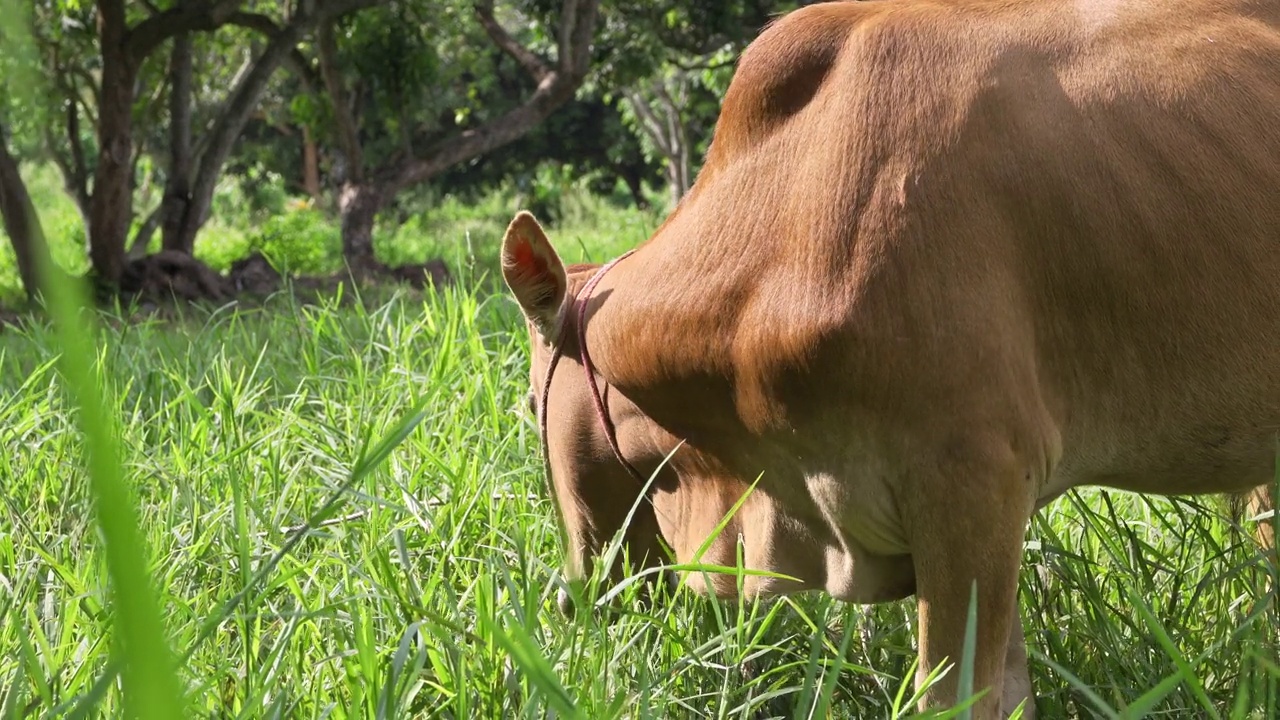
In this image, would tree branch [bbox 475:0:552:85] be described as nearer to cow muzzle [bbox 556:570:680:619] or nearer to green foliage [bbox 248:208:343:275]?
green foliage [bbox 248:208:343:275]

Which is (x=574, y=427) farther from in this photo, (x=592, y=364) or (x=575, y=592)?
(x=575, y=592)

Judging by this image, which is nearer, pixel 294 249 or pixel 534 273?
pixel 534 273

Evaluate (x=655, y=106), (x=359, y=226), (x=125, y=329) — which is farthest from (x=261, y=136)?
(x=125, y=329)

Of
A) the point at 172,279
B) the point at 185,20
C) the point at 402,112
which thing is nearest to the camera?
the point at 185,20

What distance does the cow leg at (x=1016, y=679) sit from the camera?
2061 millimetres

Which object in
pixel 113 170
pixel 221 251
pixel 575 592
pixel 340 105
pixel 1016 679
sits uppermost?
pixel 340 105

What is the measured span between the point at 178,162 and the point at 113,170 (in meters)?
0.63

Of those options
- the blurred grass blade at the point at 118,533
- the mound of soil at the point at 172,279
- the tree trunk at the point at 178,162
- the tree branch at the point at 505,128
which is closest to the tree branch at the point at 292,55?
the tree trunk at the point at 178,162

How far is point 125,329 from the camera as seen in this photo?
4.10 m

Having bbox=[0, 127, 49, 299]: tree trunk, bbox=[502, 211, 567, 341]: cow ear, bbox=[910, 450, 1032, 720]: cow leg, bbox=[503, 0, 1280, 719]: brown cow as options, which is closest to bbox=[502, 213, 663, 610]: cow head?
bbox=[502, 211, 567, 341]: cow ear

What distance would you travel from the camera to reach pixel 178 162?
360 inches

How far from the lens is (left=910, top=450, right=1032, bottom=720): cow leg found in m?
1.58

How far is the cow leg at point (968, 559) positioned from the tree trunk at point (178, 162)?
8.31m

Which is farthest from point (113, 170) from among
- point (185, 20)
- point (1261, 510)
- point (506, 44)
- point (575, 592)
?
point (1261, 510)
